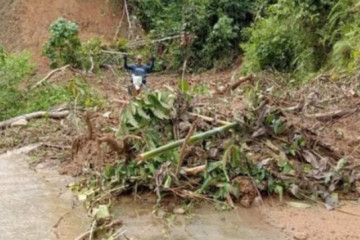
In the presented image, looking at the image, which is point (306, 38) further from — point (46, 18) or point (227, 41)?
point (46, 18)

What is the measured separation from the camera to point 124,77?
12.8m

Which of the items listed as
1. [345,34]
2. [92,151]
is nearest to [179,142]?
[92,151]

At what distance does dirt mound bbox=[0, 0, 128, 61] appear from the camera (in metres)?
15.0

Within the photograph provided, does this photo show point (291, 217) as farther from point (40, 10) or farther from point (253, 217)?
point (40, 10)

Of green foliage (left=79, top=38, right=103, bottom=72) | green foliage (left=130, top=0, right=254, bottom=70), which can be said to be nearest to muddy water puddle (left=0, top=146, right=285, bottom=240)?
green foliage (left=79, top=38, right=103, bottom=72)

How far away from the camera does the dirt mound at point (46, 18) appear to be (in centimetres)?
1499

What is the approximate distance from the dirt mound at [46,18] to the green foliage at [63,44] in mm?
1898

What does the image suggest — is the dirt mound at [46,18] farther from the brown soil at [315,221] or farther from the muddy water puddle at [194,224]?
the brown soil at [315,221]

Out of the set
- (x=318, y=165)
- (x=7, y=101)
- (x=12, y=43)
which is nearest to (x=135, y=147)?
(x=318, y=165)

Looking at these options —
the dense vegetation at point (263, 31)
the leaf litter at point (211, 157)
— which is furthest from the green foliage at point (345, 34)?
the leaf litter at point (211, 157)

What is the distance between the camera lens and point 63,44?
41.8ft

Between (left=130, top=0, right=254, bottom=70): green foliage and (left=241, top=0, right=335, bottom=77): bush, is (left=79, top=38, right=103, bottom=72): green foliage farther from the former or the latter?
(left=241, top=0, right=335, bottom=77): bush

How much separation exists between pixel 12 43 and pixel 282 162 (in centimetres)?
1069

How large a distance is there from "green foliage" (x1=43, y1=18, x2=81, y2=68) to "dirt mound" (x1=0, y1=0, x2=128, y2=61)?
1898mm
